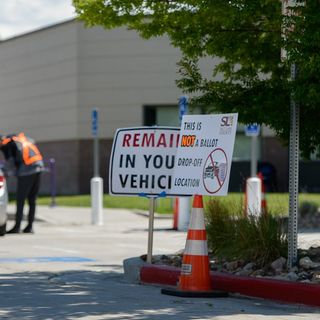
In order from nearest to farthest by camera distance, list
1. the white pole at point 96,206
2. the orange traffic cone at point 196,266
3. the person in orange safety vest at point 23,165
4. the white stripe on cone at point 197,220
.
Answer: the orange traffic cone at point 196,266 < the white stripe on cone at point 197,220 < the person in orange safety vest at point 23,165 < the white pole at point 96,206

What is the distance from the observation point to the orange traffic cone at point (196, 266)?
31.2 feet

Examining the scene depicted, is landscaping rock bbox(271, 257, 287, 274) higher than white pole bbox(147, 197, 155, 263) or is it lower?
lower

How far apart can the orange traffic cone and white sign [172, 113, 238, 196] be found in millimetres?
250

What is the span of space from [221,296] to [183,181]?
1.31m

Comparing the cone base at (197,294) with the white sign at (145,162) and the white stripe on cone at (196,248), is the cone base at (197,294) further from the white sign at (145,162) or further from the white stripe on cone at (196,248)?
the white sign at (145,162)

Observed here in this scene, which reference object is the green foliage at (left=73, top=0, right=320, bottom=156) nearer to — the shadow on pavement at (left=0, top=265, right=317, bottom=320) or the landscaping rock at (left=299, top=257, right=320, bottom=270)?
the landscaping rock at (left=299, top=257, right=320, bottom=270)

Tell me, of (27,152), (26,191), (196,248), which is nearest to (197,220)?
(196,248)

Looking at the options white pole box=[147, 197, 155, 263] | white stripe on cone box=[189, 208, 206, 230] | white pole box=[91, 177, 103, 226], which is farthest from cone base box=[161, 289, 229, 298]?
white pole box=[91, 177, 103, 226]

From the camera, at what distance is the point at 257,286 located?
9.42 meters

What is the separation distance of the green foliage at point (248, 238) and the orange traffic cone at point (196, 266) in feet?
3.15

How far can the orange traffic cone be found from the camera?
9.50 m

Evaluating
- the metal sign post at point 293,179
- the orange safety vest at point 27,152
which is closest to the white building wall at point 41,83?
the orange safety vest at point 27,152

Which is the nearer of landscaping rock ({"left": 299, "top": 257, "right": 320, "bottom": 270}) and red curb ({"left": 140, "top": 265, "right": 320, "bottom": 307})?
red curb ({"left": 140, "top": 265, "right": 320, "bottom": 307})

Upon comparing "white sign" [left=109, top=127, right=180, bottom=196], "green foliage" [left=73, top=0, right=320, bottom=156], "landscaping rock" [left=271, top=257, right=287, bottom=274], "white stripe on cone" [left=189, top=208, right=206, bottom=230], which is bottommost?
"landscaping rock" [left=271, top=257, right=287, bottom=274]
